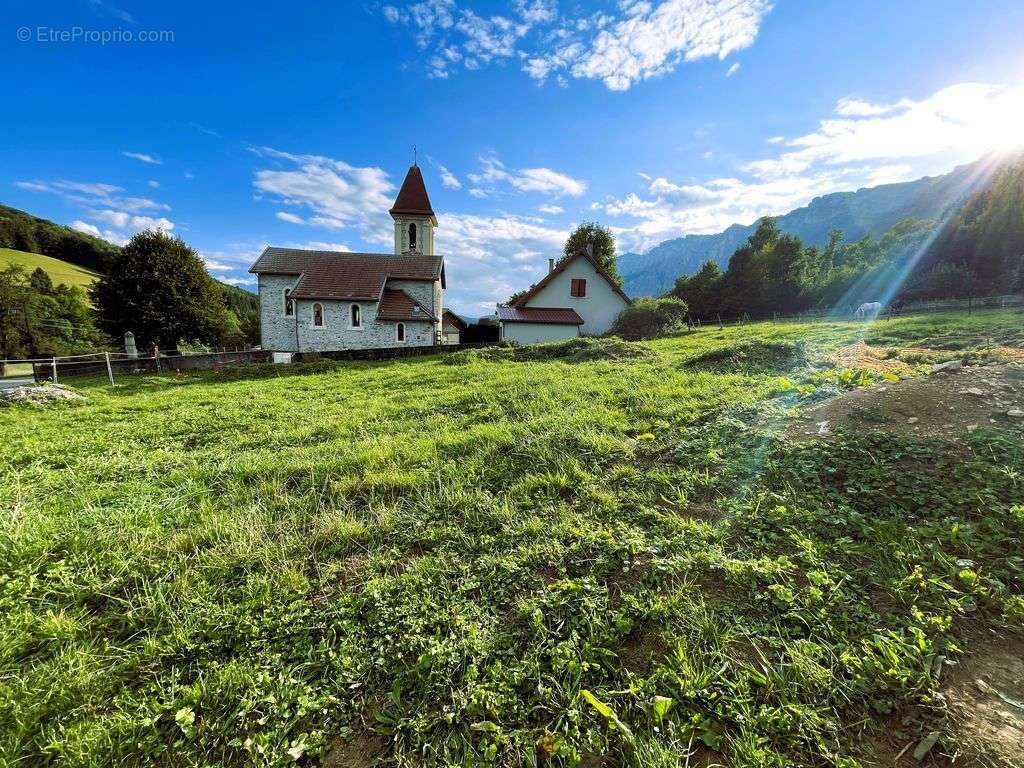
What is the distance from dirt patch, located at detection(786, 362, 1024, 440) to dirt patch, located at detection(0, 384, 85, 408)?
676 inches

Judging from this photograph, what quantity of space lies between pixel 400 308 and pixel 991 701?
28.1 metres

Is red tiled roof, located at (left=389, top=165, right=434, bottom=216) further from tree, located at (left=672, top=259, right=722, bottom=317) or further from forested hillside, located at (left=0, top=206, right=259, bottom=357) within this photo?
tree, located at (left=672, top=259, right=722, bottom=317)

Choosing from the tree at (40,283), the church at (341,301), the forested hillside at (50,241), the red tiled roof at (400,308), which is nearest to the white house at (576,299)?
the red tiled roof at (400,308)

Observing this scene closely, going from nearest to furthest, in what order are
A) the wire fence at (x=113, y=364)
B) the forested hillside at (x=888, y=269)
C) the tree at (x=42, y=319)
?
the wire fence at (x=113, y=364), the tree at (x=42, y=319), the forested hillside at (x=888, y=269)

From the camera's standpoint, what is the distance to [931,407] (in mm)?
4215

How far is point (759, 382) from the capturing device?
24.0 ft

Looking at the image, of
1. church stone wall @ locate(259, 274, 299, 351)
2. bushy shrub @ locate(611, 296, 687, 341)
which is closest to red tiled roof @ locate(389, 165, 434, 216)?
church stone wall @ locate(259, 274, 299, 351)

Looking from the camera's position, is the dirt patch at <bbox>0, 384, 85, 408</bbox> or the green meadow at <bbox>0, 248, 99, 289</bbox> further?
the green meadow at <bbox>0, 248, 99, 289</bbox>

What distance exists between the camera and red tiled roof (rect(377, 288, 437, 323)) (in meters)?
26.6

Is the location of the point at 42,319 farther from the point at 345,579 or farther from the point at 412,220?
the point at 345,579

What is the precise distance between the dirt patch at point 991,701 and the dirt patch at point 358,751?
243cm

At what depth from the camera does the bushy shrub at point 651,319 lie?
1021 inches

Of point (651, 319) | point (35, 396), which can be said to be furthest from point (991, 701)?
point (651, 319)

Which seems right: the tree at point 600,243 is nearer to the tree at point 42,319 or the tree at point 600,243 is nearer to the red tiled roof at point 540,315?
the red tiled roof at point 540,315
